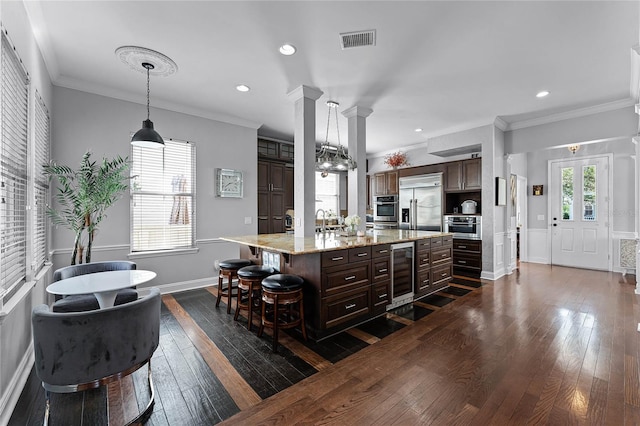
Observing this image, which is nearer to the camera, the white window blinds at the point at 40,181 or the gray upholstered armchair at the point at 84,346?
the gray upholstered armchair at the point at 84,346

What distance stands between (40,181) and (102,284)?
1.80 m

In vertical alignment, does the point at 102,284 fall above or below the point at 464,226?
below

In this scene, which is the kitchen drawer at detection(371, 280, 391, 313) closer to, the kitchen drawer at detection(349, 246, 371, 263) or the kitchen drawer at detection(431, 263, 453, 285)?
the kitchen drawer at detection(349, 246, 371, 263)

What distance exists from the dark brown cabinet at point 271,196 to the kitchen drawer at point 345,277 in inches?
124

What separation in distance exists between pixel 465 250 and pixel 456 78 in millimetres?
3372

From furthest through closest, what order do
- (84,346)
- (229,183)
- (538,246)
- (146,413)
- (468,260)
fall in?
(538,246) → (468,260) → (229,183) → (146,413) → (84,346)

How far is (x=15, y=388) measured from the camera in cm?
197

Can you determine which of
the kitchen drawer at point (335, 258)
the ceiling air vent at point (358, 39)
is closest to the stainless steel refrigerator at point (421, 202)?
the kitchen drawer at point (335, 258)

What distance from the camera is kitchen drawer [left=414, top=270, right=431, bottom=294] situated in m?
3.95

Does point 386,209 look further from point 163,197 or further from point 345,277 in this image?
point 163,197

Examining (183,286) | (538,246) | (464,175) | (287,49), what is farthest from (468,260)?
(183,286)

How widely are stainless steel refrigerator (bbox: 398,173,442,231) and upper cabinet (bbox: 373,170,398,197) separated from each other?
28cm

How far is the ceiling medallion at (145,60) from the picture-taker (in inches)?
115

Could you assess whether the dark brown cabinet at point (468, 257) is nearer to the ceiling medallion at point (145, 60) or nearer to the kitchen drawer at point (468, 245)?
the kitchen drawer at point (468, 245)
